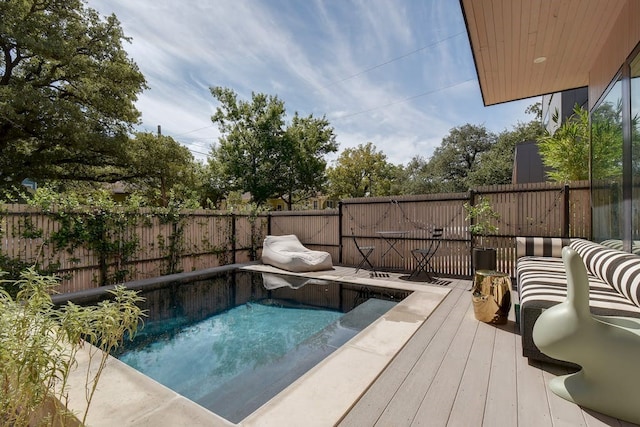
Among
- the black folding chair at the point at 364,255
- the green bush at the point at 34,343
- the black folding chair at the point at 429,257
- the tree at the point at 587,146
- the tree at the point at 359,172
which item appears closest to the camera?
the green bush at the point at 34,343

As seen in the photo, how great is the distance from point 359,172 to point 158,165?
12.7m

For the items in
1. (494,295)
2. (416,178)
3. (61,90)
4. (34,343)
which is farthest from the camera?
(416,178)

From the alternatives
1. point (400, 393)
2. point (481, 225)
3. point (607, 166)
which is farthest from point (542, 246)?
point (400, 393)

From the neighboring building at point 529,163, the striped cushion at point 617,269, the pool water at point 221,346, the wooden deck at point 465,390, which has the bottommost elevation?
the pool water at point 221,346

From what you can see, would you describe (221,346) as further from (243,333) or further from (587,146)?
(587,146)

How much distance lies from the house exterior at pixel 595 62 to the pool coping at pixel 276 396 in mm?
2738

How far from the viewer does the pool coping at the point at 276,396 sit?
156 cm

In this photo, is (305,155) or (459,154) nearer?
(305,155)

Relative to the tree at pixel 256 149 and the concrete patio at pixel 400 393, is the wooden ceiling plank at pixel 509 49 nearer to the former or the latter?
the concrete patio at pixel 400 393

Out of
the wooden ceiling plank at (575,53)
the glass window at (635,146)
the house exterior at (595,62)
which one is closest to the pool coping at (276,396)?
the glass window at (635,146)

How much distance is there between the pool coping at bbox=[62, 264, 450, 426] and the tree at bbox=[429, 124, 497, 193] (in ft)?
70.5

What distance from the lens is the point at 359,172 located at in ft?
65.9

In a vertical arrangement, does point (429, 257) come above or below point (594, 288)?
below

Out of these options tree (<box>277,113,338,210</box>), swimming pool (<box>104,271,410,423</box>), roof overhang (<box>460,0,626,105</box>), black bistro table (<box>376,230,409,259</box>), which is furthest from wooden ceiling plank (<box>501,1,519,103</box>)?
tree (<box>277,113,338,210</box>)
